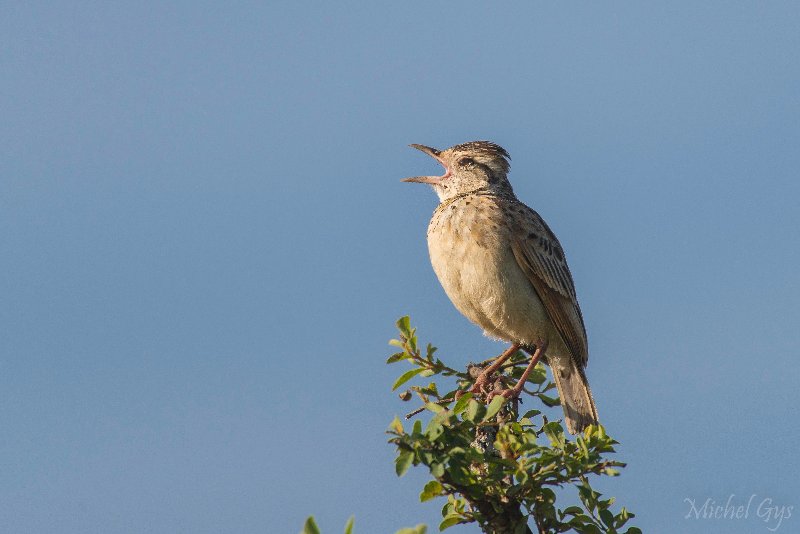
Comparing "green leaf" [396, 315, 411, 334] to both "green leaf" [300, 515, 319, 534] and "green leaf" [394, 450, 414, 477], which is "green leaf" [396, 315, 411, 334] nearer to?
"green leaf" [394, 450, 414, 477]

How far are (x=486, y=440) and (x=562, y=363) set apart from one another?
3.03 meters

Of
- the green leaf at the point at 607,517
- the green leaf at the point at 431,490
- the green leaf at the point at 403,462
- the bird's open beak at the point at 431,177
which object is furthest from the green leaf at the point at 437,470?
the bird's open beak at the point at 431,177

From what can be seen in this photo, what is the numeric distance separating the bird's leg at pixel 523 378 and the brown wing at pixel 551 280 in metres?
0.19

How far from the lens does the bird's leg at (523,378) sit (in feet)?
22.0

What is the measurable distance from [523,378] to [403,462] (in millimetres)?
2739

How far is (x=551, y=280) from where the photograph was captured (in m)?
8.44

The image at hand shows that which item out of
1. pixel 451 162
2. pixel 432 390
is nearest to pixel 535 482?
pixel 432 390

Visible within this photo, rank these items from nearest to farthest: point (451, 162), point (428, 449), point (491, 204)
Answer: point (428, 449)
point (491, 204)
point (451, 162)

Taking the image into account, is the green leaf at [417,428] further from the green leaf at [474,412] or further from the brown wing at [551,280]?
the brown wing at [551,280]

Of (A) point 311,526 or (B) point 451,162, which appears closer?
(A) point 311,526

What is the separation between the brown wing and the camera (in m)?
8.33

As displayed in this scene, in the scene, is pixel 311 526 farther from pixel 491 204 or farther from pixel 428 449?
pixel 491 204

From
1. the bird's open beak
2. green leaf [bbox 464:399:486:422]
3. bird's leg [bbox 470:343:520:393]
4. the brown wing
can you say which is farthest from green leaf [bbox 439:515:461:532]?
the bird's open beak

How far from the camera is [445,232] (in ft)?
27.5
